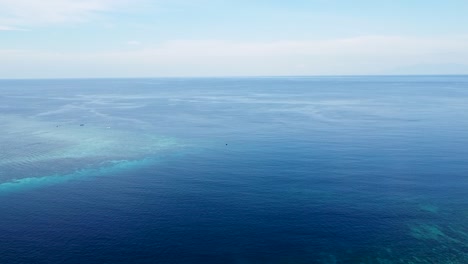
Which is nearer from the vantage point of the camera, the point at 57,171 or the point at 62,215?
the point at 62,215

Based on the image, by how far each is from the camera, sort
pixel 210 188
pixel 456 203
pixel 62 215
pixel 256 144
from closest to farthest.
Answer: pixel 62 215
pixel 456 203
pixel 210 188
pixel 256 144

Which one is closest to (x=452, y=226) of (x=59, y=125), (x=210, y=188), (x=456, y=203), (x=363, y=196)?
(x=456, y=203)

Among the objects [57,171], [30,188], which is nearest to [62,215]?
[30,188]

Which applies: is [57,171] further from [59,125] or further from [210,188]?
[59,125]

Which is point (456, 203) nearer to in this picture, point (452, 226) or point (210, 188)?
point (452, 226)

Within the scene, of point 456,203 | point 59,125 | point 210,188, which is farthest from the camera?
point 59,125

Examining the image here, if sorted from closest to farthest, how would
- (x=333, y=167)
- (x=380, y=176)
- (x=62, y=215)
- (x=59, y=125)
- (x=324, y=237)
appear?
1. (x=324, y=237)
2. (x=62, y=215)
3. (x=380, y=176)
4. (x=333, y=167)
5. (x=59, y=125)

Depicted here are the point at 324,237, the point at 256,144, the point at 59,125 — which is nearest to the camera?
the point at 324,237

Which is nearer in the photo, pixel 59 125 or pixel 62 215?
pixel 62 215
